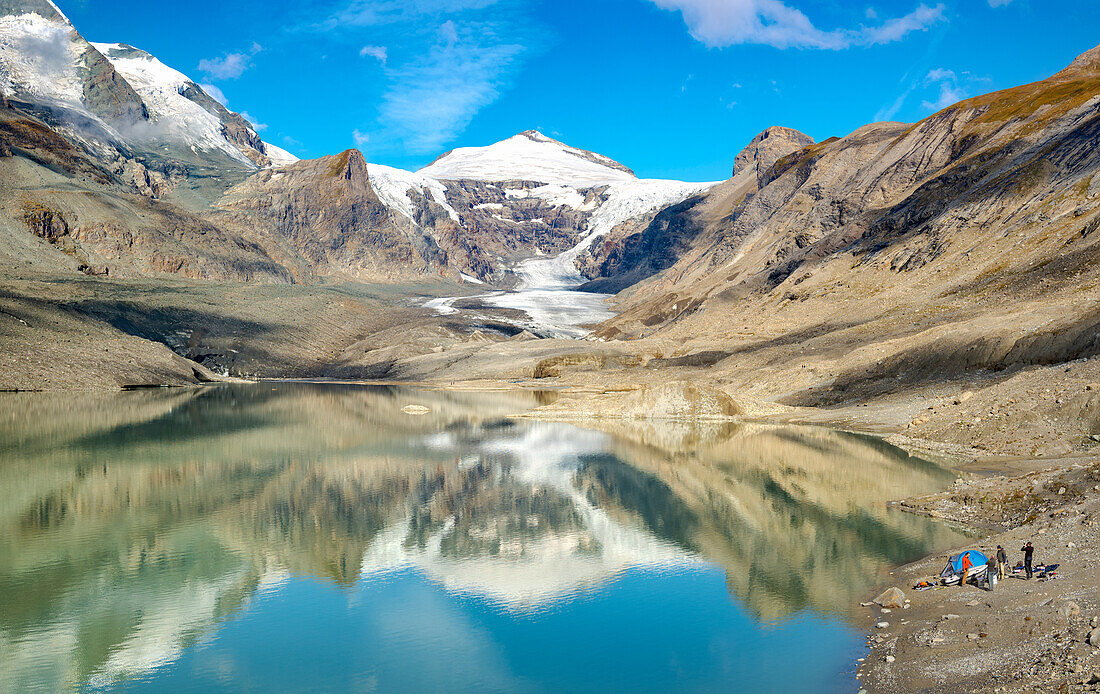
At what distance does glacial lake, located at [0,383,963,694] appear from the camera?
1605cm

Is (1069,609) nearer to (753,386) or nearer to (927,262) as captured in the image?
(753,386)

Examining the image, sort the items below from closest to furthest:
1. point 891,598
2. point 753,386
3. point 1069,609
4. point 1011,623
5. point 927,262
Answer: point 1069,609 → point 1011,623 → point 891,598 → point 753,386 → point 927,262

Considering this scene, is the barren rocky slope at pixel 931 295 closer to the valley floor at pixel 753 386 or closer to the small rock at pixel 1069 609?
the valley floor at pixel 753 386

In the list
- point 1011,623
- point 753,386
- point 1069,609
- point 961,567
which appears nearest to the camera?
point 1069,609

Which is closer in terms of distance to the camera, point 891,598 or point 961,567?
point 891,598

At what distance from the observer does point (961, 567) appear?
711 inches

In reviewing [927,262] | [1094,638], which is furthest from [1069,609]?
[927,262]

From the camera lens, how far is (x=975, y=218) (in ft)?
284

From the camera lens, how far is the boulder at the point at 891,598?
1770 centimetres

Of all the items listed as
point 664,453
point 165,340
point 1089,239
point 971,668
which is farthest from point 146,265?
point 971,668

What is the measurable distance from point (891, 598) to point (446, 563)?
12.4 metres

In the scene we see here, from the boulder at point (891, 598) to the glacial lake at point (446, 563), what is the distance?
2.75 feet

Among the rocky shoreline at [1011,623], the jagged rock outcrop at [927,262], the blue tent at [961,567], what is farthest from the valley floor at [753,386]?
the jagged rock outcrop at [927,262]

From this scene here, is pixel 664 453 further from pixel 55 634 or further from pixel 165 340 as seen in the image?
pixel 165 340
